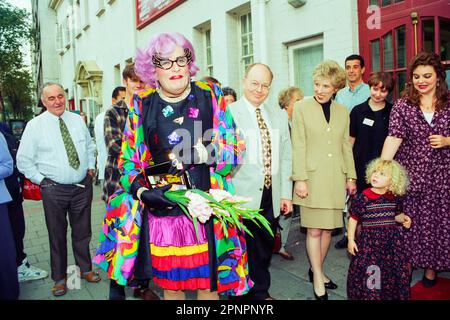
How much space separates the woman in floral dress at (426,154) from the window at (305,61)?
2965 millimetres

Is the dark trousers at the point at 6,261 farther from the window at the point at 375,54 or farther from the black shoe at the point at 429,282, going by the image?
the window at the point at 375,54

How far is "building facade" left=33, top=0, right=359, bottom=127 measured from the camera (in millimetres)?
5633

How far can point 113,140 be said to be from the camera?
11.5 ft

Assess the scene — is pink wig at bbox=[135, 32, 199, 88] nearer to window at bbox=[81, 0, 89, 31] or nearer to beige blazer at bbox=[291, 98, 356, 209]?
beige blazer at bbox=[291, 98, 356, 209]

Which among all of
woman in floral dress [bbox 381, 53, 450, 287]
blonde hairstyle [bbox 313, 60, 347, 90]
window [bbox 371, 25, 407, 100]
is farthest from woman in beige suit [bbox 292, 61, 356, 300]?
window [bbox 371, 25, 407, 100]

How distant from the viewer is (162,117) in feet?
7.48

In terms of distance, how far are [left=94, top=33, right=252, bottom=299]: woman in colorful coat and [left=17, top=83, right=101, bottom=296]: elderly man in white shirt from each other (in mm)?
1595

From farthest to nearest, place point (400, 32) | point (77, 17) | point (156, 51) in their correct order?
1. point (77, 17)
2. point (400, 32)
3. point (156, 51)

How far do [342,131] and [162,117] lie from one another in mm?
1710

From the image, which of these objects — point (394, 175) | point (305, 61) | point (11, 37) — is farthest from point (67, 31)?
point (394, 175)

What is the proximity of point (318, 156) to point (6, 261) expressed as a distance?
8.97 ft

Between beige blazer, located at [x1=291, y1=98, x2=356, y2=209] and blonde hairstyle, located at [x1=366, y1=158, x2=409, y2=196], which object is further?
beige blazer, located at [x1=291, y1=98, x2=356, y2=209]

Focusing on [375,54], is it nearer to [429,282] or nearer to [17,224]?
[429,282]
